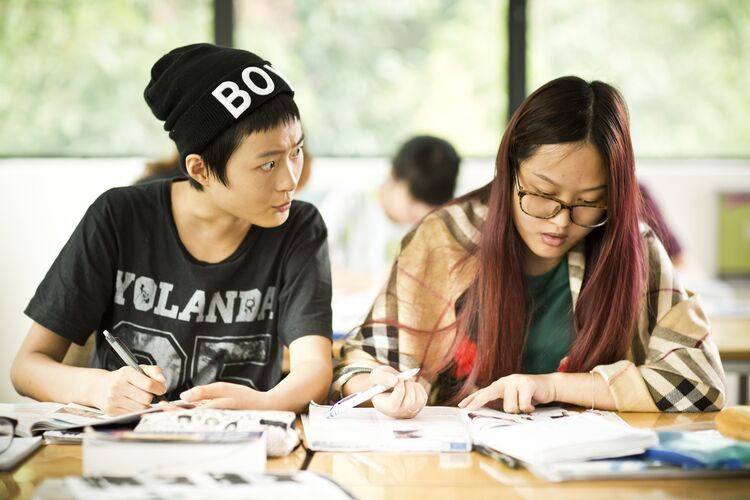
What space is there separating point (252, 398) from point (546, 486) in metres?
0.55

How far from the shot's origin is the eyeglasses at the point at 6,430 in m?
1.33

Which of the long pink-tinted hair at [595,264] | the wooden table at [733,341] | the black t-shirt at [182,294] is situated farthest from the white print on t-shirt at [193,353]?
the wooden table at [733,341]

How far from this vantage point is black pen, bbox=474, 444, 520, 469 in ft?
4.21

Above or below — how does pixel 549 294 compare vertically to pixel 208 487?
above

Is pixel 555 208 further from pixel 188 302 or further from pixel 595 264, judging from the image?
pixel 188 302

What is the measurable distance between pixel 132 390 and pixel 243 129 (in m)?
0.52

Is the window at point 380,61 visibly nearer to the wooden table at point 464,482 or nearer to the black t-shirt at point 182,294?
the black t-shirt at point 182,294

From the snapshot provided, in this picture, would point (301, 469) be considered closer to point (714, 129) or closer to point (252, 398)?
point (252, 398)

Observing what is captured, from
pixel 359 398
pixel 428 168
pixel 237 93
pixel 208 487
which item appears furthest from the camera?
pixel 428 168

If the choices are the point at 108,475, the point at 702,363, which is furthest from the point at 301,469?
the point at 702,363

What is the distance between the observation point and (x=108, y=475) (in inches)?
46.9

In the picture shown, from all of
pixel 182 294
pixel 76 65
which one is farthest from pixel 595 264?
pixel 76 65

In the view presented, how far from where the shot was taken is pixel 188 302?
5.75 ft

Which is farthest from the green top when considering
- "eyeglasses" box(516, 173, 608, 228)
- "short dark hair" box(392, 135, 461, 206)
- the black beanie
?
"short dark hair" box(392, 135, 461, 206)
